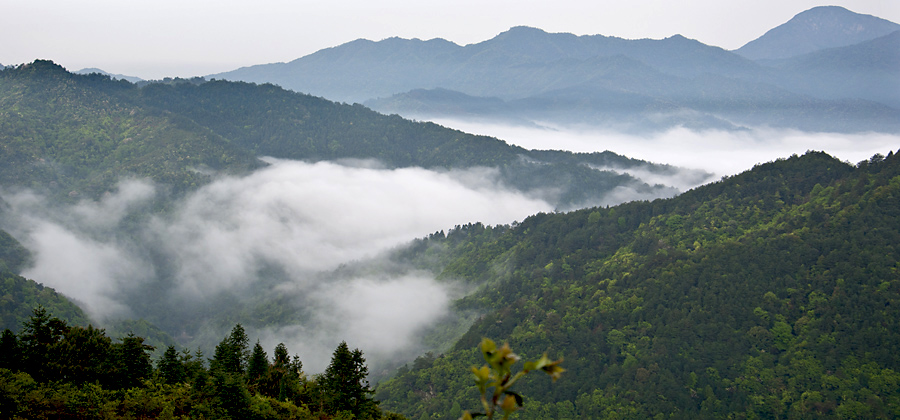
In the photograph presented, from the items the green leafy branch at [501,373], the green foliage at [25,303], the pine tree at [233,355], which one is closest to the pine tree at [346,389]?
the pine tree at [233,355]

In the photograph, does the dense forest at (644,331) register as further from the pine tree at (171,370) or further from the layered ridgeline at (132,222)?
the layered ridgeline at (132,222)

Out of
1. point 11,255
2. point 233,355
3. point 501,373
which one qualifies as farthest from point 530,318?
point 11,255

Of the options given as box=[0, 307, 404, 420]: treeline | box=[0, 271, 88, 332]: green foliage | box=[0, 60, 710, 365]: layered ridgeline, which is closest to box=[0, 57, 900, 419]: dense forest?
box=[0, 307, 404, 420]: treeline

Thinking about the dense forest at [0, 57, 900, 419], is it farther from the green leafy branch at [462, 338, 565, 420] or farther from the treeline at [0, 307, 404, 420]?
the green leafy branch at [462, 338, 565, 420]

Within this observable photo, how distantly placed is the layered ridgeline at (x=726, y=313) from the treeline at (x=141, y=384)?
3704 cm

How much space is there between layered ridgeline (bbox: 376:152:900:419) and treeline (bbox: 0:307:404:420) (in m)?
37.0

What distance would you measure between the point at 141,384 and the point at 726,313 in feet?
206

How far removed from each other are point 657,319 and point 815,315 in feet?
55.5

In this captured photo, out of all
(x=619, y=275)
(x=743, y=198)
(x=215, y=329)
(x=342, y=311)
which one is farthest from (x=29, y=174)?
(x=743, y=198)

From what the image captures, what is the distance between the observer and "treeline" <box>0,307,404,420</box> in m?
25.6

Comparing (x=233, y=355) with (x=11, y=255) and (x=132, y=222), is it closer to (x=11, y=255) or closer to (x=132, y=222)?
(x=11, y=255)

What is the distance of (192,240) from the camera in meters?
186

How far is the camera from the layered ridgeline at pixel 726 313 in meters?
63.7

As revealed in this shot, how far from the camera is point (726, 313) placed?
72.8m
